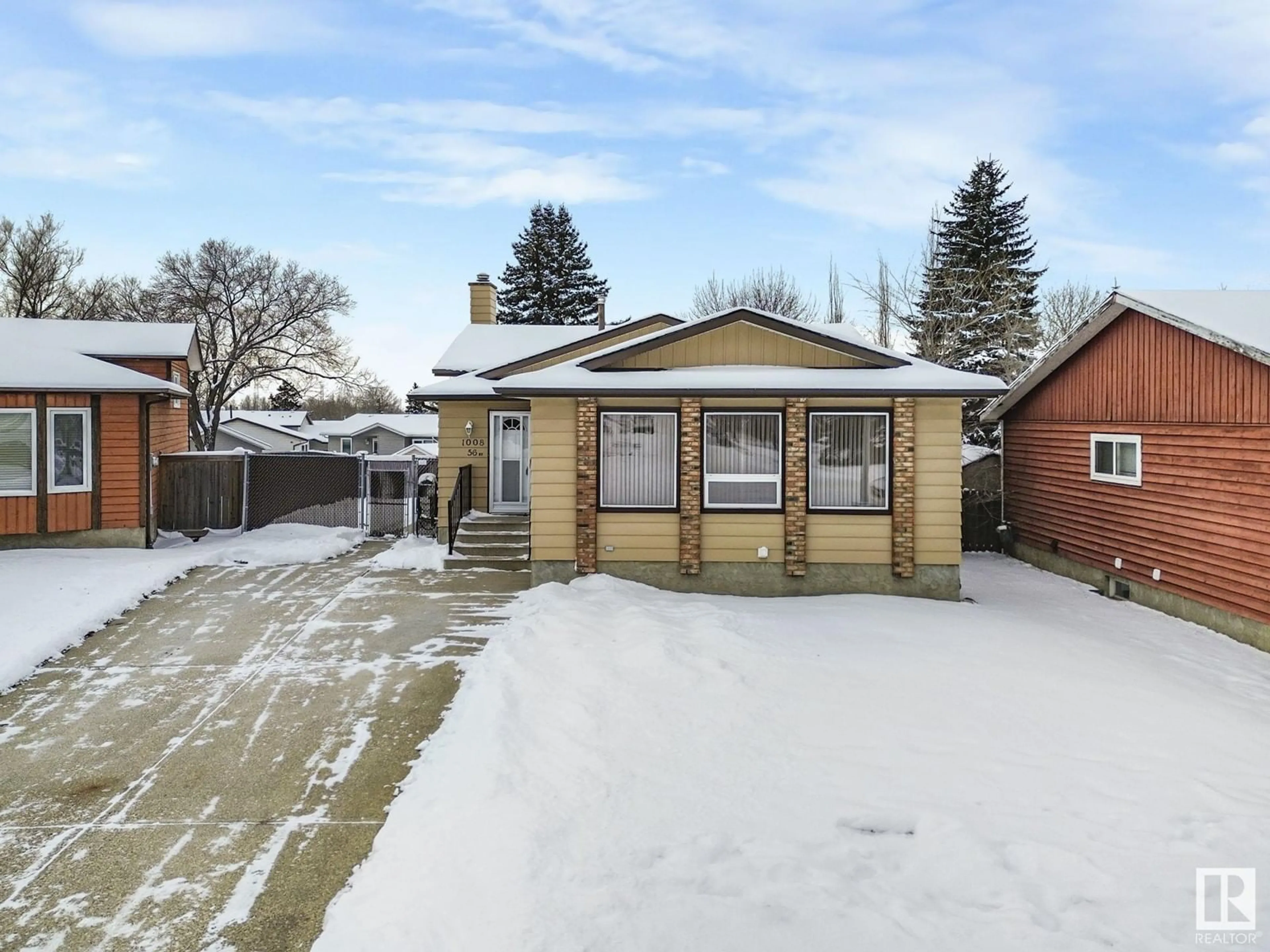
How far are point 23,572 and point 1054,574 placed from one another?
17200 mm

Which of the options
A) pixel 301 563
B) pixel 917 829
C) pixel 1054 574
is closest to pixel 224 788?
pixel 917 829

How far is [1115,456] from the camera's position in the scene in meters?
11.5

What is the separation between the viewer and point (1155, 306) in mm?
10008

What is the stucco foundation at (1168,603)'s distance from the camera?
341 inches

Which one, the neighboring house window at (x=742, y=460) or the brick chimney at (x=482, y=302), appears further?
the brick chimney at (x=482, y=302)

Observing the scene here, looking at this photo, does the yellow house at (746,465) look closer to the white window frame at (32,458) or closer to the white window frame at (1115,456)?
the white window frame at (1115,456)

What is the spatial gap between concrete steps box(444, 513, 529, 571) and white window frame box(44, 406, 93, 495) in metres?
6.80

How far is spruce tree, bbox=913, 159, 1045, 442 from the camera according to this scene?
24.3 m

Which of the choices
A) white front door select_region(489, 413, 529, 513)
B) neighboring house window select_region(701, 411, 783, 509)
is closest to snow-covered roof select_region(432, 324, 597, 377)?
white front door select_region(489, 413, 529, 513)

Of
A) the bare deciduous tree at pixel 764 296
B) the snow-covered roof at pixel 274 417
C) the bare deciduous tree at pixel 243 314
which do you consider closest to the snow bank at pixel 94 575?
the bare deciduous tree at pixel 764 296

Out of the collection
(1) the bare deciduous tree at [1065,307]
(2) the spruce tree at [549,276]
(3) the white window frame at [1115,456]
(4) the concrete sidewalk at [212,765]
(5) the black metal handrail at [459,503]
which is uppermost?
(2) the spruce tree at [549,276]

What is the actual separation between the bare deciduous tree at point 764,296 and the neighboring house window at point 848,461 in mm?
20460

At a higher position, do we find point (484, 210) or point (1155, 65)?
point (484, 210)

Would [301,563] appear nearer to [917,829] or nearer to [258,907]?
[258,907]
